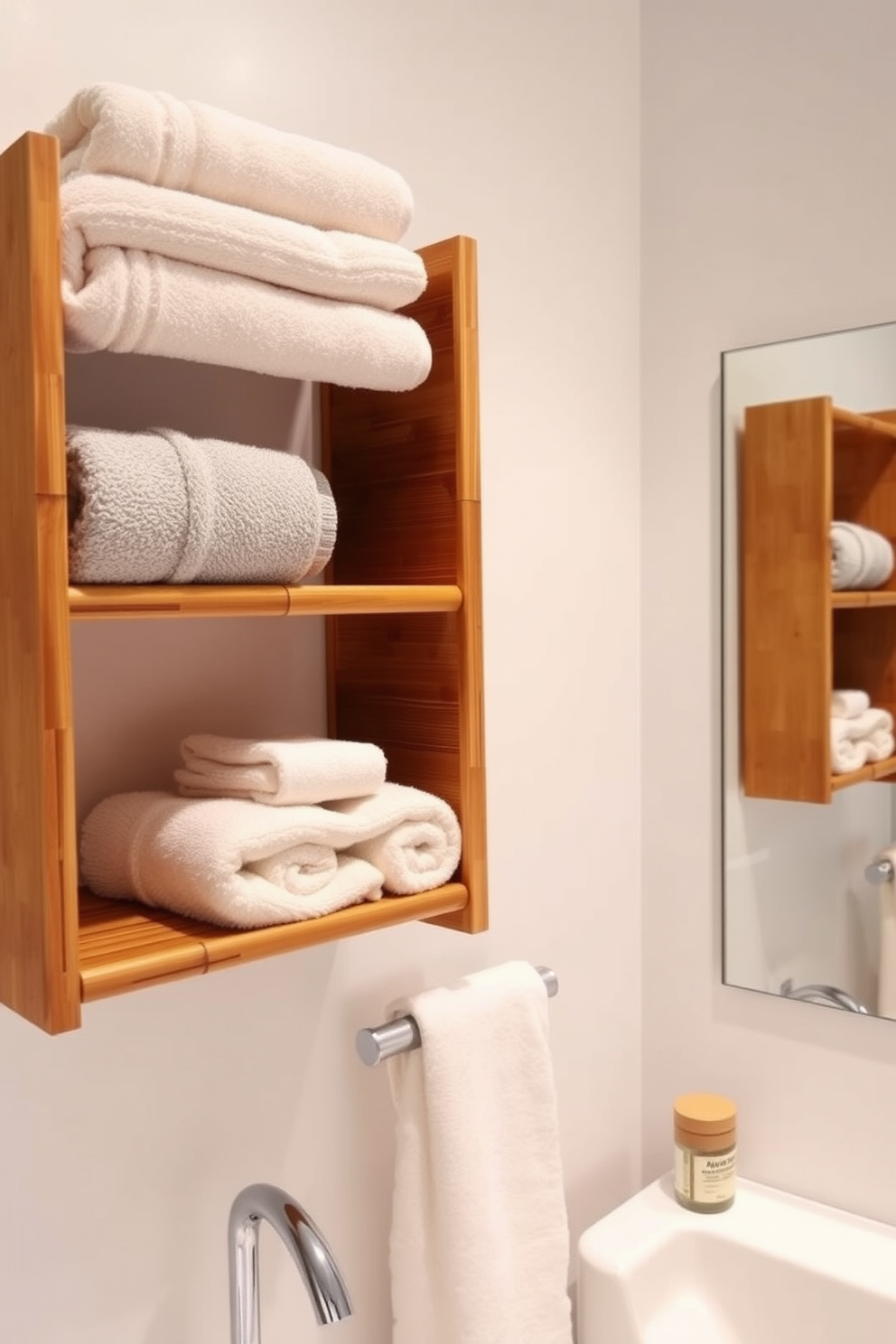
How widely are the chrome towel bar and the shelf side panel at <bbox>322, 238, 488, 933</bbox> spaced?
114 millimetres

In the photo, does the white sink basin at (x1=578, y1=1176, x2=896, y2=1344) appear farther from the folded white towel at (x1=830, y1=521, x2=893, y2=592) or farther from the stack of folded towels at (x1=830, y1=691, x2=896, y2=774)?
the folded white towel at (x1=830, y1=521, x2=893, y2=592)

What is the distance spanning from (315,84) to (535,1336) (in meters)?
1.25

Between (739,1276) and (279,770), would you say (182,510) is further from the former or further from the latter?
(739,1276)

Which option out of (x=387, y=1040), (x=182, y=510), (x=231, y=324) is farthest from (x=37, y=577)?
(x=387, y=1040)

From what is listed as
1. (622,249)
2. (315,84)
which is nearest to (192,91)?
(315,84)

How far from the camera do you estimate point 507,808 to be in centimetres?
137

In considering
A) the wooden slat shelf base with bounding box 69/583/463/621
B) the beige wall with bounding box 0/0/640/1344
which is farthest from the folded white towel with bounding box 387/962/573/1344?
the wooden slat shelf base with bounding box 69/583/463/621

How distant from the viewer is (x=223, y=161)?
0.81 m

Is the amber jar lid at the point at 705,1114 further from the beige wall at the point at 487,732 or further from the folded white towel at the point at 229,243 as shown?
the folded white towel at the point at 229,243

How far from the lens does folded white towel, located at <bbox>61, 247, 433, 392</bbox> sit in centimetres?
77

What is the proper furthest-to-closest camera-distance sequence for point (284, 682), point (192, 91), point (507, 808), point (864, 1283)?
point (507, 808) < point (864, 1283) < point (284, 682) < point (192, 91)

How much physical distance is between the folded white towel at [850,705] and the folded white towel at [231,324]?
0.70 m

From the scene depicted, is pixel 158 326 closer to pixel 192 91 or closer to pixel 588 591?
pixel 192 91

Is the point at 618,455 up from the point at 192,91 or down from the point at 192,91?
down
